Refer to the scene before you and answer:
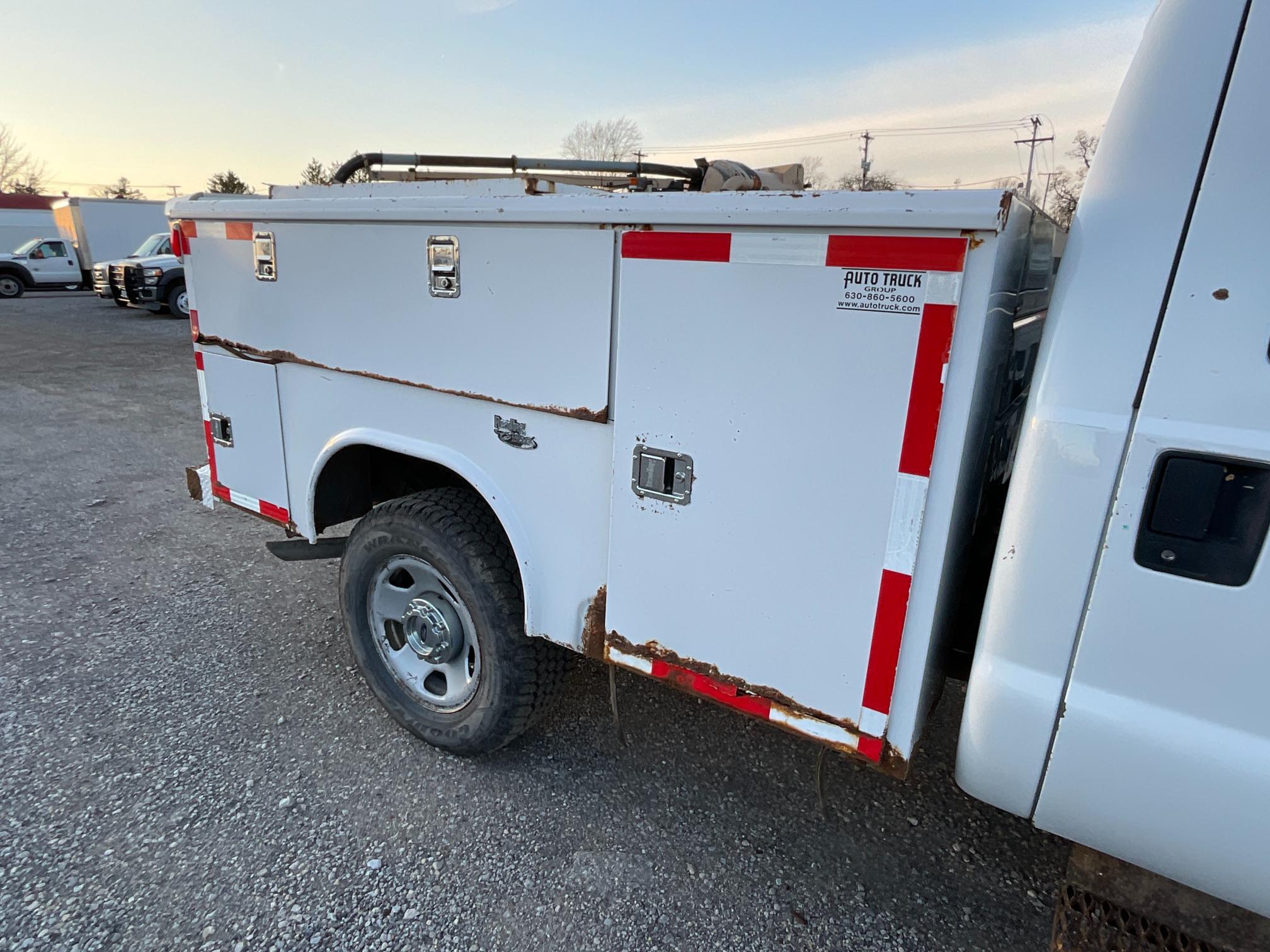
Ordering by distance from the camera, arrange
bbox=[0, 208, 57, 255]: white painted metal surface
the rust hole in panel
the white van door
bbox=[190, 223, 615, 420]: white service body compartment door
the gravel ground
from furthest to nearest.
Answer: bbox=[0, 208, 57, 255]: white painted metal surface < the white van door < the rust hole in panel < the gravel ground < bbox=[190, 223, 615, 420]: white service body compartment door

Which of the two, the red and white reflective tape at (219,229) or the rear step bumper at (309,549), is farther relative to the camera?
the rear step bumper at (309,549)

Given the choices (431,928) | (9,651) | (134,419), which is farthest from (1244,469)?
(134,419)

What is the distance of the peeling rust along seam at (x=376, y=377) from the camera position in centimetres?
205

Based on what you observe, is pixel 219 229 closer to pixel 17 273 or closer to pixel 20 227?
pixel 17 273

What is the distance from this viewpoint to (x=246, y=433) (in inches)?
125

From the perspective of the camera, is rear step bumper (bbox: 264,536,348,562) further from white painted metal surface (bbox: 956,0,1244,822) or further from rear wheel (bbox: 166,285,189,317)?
rear wheel (bbox: 166,285,189,317)

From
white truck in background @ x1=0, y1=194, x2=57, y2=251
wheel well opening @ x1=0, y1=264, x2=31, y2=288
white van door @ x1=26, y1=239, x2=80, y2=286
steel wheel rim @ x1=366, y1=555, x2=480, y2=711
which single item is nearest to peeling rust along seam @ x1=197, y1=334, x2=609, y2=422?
steel wheel rim @ x1=366, y1=555, x2=480, y2=711

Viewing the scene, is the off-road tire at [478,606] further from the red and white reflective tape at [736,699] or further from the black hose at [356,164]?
the black hose at [356,164]

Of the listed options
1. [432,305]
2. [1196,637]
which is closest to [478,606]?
[432,305]

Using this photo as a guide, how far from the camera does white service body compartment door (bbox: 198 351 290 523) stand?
3.03 meters

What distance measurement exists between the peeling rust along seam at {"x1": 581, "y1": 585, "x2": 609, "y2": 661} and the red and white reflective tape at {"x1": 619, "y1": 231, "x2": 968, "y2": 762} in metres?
0.75

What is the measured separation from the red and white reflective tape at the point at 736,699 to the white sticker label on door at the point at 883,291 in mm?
957

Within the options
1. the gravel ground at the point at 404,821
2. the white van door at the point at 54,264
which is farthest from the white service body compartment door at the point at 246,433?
the white van door at the point at 54,264

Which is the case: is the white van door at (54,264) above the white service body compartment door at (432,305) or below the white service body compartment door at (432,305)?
below
